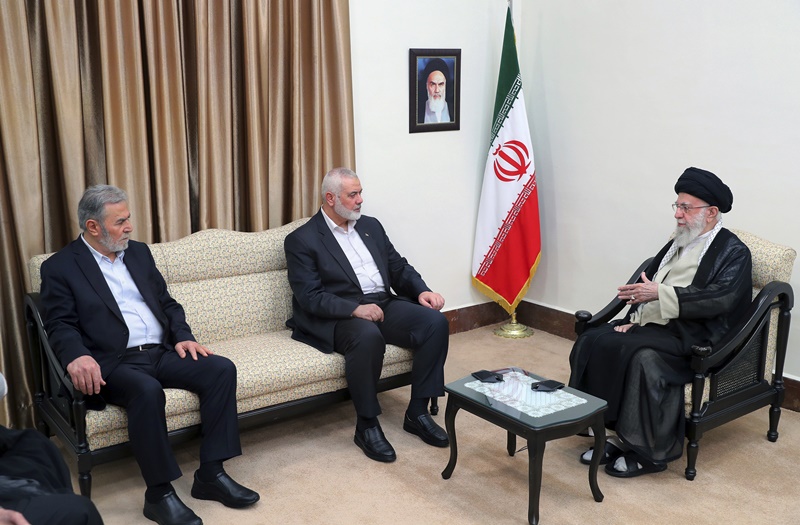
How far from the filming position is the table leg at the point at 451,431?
3355mm

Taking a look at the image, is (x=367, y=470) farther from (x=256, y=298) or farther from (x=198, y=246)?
(x=198, y=246)

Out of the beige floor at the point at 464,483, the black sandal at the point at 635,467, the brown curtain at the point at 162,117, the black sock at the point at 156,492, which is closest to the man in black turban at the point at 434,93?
the brown curtain at the point at 162,117

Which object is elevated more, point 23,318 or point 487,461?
point 23,318

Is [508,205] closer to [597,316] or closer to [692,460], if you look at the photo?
[597,316]

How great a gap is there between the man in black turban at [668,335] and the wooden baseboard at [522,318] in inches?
61.9

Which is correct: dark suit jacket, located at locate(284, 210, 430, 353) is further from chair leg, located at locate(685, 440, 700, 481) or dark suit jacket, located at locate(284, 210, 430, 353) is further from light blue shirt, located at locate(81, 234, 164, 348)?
chair leg, located at locate(685, 440, 700, 481)

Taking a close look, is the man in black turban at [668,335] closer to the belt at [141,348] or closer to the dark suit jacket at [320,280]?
the dark suit jacket at [320,280]

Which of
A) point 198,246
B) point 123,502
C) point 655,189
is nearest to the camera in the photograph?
point 123,502

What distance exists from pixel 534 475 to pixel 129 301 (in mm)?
1828

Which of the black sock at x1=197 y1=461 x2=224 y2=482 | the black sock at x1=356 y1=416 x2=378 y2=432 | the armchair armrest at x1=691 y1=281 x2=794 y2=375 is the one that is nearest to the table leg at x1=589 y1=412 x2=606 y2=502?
the armchair armrest at x1=691 y1=281 x2=794 y2=375

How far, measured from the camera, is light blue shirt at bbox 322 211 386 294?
4133mm

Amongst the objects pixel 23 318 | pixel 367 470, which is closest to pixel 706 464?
pixel 367 470

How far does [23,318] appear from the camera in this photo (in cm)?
380

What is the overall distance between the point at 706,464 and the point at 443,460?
1.18 m
